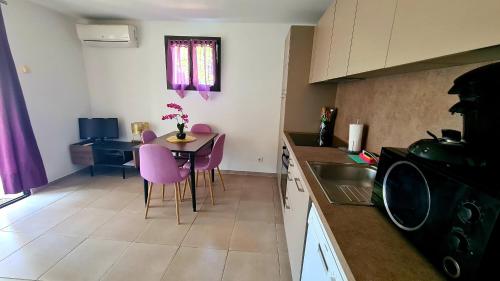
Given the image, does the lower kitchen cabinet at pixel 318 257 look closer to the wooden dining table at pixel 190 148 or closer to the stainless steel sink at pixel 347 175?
the stainless steel sink at pixel 347 175

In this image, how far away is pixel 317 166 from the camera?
1.43 m

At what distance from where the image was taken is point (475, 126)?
614 millimetres

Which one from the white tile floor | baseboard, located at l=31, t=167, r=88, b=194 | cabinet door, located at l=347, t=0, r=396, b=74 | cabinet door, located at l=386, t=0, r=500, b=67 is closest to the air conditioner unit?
baseboard, located at l=31, t=167, r=88, b=194

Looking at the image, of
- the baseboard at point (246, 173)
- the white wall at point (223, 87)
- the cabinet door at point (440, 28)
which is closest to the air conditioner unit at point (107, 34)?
the white wall at point (223, 87)

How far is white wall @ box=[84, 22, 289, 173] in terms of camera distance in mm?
3143

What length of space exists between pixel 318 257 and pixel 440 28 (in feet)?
3.05

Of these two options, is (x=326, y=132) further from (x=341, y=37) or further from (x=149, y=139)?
(x=149, y=139)

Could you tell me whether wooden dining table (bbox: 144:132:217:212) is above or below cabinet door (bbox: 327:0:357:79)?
below

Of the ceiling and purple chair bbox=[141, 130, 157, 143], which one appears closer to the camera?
the ceiling

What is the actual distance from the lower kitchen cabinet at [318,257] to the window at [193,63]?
8.89 feet

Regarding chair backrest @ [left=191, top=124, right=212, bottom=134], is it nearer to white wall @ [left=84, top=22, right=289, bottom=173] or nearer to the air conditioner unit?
white wall @ [left=84, top=22, right=289, bottom=173]

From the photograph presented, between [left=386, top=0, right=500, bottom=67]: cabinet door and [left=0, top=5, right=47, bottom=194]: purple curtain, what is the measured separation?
356 cm

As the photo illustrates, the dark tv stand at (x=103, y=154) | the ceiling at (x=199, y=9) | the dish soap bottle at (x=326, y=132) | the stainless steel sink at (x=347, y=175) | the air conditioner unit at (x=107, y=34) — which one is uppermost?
the ceiling at (x=199, y=9)

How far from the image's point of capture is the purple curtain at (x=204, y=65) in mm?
3135
